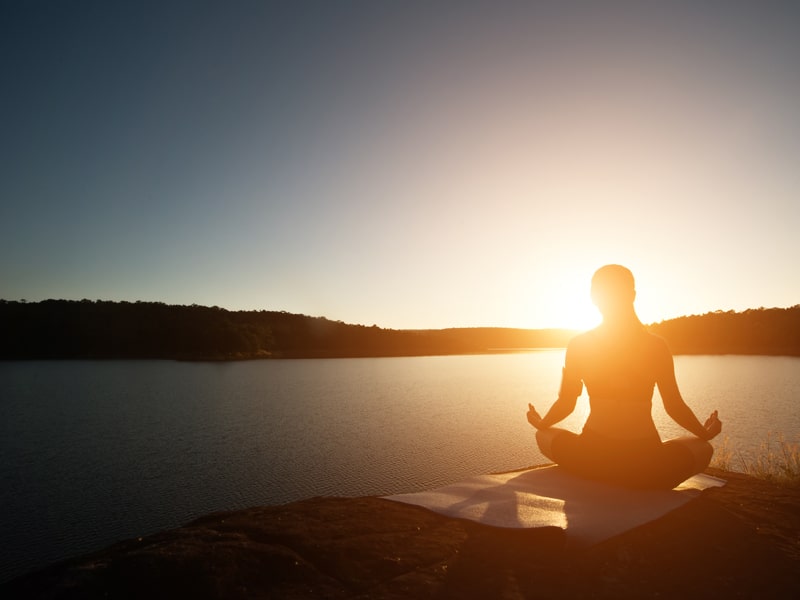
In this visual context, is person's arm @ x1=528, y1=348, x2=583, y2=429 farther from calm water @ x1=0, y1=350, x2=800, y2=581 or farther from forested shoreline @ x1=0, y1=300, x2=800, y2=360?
forested shoreline @ x1=0, y1=300, x2=800, y2=360

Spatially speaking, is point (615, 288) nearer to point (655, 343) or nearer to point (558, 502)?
point (655, 343)

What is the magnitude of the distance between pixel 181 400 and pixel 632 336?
30.5m

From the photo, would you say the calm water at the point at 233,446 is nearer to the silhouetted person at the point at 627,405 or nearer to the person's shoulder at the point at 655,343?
the silhouetted person at the point at 627,405

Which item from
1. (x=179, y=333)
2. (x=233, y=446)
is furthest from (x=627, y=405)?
(x=179, y=333)

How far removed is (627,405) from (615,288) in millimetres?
1172

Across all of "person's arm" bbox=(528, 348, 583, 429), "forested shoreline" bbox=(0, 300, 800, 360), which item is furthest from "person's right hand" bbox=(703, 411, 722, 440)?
"forested shoreline" bbox=(0, 300, 800, 360)

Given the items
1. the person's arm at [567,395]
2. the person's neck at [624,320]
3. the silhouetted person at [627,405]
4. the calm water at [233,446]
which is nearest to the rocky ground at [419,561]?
the silhouetted person at [627,405]

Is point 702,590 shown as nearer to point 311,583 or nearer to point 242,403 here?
point 311,583

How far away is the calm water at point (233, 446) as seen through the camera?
10.4 m

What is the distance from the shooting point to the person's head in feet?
16.2

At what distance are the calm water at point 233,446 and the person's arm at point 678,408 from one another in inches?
296

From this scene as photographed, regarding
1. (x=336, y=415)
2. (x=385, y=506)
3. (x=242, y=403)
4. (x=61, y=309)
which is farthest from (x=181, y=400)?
(x=61, y=309)

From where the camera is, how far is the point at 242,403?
28844mm

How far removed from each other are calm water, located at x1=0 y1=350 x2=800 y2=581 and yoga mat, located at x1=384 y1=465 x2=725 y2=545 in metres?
6.64
